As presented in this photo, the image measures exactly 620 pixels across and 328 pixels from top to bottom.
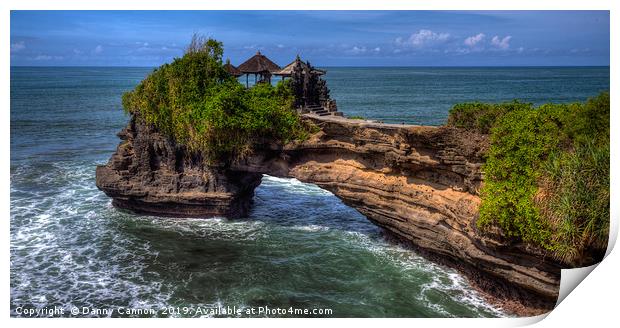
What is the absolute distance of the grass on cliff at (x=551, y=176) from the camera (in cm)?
1318

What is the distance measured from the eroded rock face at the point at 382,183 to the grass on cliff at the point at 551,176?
0.74m

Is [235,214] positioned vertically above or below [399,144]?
below

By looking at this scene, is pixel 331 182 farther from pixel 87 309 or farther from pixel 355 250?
pixel 87 309

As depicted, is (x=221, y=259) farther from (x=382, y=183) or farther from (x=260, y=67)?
(x=260, y=67)

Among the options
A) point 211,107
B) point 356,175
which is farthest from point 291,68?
point 356,175

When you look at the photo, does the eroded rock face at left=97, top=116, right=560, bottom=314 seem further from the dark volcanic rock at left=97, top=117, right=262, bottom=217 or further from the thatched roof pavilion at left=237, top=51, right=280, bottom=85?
the thatched roof pavilion at left=237, top=51, right=280, bottom=85

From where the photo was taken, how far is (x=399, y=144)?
18.2 metres

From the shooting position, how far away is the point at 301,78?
2400 centimetres

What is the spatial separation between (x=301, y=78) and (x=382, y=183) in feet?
24.8

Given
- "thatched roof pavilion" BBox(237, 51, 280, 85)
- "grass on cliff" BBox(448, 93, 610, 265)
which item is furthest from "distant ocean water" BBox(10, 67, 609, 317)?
"thatched roof pavilion" BBox(237, 51, 280, 85)

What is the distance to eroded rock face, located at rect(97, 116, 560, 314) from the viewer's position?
1571 centimetres

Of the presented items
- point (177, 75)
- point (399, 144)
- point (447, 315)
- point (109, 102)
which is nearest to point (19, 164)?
point (177, 75)

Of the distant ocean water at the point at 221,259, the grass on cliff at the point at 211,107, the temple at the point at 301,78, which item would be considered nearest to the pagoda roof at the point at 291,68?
the temple at the point at 301,78

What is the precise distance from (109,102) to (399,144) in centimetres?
6446
